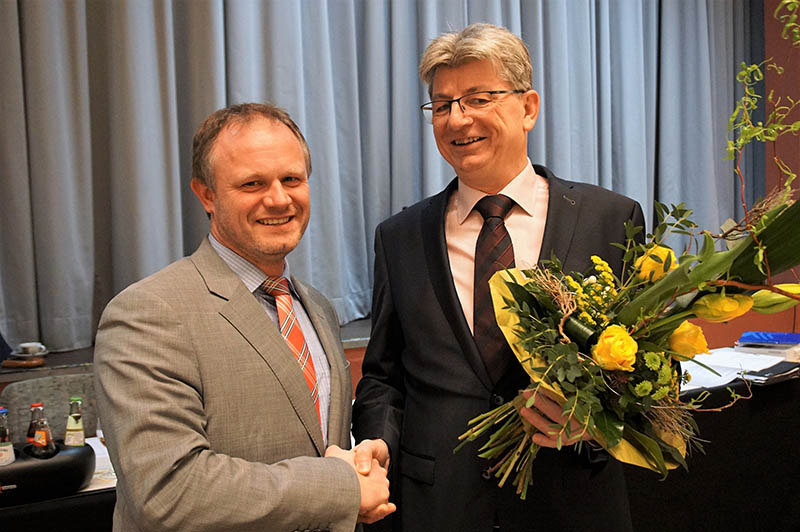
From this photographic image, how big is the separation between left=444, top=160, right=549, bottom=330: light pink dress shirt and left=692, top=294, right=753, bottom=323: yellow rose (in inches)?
20.1

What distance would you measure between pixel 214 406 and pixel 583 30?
4048mm

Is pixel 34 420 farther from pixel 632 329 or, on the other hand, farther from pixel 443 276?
pixel 632 329

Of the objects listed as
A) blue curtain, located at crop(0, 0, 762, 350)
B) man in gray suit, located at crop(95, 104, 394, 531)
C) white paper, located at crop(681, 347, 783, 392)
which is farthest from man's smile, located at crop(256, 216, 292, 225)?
blue curtain, located at crop(0, 0, 762, 350)

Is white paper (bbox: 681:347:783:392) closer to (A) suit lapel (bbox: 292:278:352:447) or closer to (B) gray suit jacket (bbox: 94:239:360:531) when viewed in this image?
(A) suit lapel (bbox: 292:278:352:447)

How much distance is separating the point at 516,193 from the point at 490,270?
0.23m

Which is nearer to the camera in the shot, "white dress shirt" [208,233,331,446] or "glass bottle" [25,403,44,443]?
"white dress shirt" [208,233,331,446]

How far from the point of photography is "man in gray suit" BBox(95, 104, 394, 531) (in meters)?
1.24

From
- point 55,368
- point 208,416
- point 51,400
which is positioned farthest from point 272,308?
point 55,368

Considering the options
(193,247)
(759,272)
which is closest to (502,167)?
(759,272)

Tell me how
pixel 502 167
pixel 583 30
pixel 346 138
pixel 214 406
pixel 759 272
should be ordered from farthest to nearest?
pixel 583 30, pixel 346 138, pixel 502 167, pixel 214 406, pixel 759 272

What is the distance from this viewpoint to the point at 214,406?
1.34 meters

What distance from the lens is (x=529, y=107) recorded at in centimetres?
188

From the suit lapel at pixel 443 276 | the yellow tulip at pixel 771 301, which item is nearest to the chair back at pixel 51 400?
the suit lapel at pixel 443 276

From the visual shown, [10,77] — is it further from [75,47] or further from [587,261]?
[587,261]
